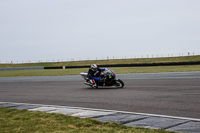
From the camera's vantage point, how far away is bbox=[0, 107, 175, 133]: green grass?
514cm

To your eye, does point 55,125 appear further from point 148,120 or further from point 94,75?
point 94,75

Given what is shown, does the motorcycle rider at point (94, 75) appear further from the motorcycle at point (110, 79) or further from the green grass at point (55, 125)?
the green grass at point (55, 125)

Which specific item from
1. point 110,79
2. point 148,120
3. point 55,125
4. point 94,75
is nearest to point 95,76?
point 94,75

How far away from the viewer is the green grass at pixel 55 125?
16.9 ft

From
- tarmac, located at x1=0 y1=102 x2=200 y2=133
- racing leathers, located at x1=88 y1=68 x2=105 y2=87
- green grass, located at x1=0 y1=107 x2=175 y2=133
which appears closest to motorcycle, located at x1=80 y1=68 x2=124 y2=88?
racing leathers, located at x1=88 y1=68 x2=105 y2=87

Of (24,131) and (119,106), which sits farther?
(119,106)

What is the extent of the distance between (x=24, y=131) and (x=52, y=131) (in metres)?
0.59

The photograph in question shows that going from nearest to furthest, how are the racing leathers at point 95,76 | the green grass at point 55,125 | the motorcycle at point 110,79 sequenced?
1. the green grass at point 55,125
2. the motorcycle at point 110,79
3. the racing leathers at point 95,76

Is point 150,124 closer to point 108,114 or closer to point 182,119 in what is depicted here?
point 182,119

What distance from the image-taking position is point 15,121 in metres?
6.29

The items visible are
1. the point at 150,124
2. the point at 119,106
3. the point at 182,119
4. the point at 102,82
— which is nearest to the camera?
the point at 150,124

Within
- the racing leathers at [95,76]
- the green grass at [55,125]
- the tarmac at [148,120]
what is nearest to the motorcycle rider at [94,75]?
the racing leathers at [95,76]

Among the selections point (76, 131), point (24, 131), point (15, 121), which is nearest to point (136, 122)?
point (76, 131)

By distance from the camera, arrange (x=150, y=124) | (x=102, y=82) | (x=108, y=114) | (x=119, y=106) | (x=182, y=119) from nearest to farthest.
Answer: (x=150, y=124) → (x=182, y=119) → (x=108, y=114) → (x=119, y=106) → (x=102, y=82)
